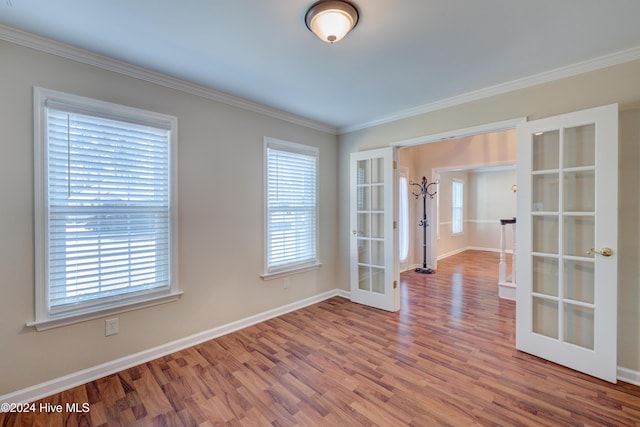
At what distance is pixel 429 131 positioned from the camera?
3.23 m

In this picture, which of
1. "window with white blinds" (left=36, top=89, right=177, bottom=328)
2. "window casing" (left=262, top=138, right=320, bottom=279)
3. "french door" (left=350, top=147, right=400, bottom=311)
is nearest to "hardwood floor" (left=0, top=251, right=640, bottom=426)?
"french door" (left=350, top=147, right=400, bottom=311)

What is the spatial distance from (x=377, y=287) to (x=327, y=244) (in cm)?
94

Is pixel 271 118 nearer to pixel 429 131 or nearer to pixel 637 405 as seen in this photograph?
pixel 429 131

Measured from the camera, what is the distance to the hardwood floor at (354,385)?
1.78 metres

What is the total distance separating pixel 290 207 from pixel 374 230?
1.18 meters

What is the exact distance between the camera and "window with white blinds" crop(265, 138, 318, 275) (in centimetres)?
342

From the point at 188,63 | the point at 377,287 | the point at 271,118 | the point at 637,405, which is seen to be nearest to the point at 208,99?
the point at 188,63

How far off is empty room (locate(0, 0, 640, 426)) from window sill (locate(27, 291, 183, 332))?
2 centimetres

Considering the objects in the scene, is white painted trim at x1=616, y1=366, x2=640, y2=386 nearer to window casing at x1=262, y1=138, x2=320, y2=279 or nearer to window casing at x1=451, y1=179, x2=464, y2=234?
window casing at x1=262, y1=138, x2=320, y2=279

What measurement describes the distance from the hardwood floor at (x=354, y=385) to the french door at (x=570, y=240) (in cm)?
25

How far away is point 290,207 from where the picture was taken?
3623 millimetres

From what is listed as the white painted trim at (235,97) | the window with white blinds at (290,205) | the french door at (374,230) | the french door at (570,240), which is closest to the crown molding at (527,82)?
the white painted trim at (235,97)

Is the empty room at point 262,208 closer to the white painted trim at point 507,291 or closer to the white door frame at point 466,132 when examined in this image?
the white door frame at point 466,132

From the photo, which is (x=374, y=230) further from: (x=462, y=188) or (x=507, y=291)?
(x=462, y=188)
